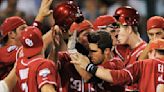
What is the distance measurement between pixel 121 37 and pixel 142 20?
13.9 feet

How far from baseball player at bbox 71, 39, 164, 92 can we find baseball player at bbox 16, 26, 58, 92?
31 centimetres

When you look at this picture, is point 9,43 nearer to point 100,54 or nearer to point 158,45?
point 100,54

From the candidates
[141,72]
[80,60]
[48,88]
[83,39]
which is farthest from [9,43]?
[141,72]

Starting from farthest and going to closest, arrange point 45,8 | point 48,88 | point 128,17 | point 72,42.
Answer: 1. point 128,17
2. point 45,8
3. point 72,42
4. point 48,88

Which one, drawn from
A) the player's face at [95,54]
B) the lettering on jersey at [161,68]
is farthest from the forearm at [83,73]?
the lettering on jersey at [161,68]

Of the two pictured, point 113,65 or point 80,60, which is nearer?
point 80,60

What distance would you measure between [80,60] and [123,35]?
1.39 meters

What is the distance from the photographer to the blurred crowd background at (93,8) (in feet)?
35.9

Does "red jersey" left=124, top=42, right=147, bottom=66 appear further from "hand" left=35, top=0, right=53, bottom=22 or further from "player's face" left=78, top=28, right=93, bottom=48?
"hand" left=35, top=0, right=53, bottom=22

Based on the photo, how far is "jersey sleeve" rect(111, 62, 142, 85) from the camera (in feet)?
18.6

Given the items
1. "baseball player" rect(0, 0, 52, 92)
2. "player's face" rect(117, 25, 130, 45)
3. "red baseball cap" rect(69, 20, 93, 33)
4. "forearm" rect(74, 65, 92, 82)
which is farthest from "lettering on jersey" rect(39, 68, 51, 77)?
"player's face" rect(117, 25, 130, 45)

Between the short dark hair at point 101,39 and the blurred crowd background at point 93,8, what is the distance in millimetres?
4854

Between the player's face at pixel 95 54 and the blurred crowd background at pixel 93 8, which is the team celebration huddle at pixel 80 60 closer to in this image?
the player's face at pixel 95 54

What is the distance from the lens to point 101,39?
5.83 meters
